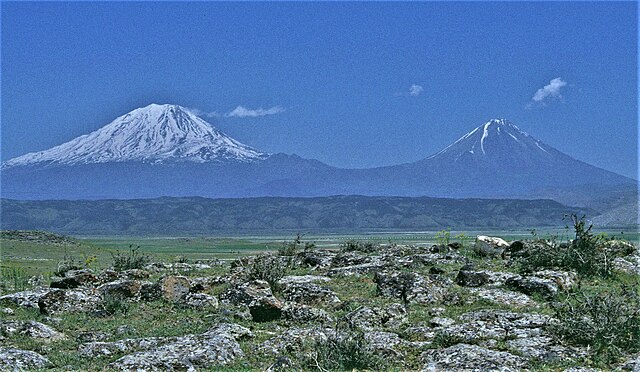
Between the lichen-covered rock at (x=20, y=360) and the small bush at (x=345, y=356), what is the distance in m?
5.91

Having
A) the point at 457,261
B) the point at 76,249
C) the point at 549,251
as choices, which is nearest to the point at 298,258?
the point at 457,261

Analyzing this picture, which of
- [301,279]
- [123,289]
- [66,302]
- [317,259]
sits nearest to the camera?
[66,302]

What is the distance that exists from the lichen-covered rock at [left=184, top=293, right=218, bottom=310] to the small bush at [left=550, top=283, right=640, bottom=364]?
9.93 m

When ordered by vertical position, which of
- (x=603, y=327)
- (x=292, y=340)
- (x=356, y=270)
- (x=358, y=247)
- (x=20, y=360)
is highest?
(x=358, y=247)

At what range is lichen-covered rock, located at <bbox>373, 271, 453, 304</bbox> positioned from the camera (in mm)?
21000

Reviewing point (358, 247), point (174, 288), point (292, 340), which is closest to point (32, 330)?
point (174, 288)

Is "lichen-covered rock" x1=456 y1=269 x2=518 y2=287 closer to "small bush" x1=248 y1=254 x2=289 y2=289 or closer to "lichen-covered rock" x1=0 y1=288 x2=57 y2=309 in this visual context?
"small bush" x1=248 y1=254 x2=289 y2=289

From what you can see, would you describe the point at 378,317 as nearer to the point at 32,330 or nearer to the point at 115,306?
the point at 115,306

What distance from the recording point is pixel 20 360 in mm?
15242

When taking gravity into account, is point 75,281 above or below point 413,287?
below

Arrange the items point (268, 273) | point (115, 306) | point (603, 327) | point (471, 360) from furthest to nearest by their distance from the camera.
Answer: point (268, 273)
point (115, 306)
point (603, 327)
point (471, 360)

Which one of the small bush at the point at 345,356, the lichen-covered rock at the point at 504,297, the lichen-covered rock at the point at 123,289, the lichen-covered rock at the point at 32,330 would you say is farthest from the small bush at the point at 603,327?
the lichen-covered rock at the point at 123,289

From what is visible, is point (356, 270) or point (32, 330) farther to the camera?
point (356, 270)

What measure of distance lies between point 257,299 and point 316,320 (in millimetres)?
2536
